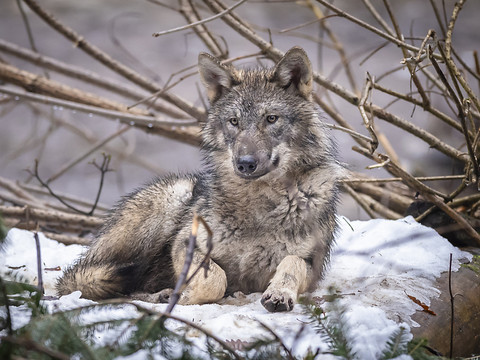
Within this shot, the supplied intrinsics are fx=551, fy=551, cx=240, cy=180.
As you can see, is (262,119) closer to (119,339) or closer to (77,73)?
(119,339)

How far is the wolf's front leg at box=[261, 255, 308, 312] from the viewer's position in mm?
2971

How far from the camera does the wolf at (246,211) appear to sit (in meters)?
3.42

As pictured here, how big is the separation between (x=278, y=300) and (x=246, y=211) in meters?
0.73

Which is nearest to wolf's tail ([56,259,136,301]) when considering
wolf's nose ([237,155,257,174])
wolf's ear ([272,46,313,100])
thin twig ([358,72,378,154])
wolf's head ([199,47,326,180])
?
wolf's head ([199,47,326,180])

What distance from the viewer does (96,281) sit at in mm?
3520

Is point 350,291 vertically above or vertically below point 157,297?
above

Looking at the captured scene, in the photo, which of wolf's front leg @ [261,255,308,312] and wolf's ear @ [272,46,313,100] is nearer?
wolf's front leg @ [261,255,308,312]

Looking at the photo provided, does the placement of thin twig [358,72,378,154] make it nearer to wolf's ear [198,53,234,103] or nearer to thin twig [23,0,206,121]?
wolf's ear [198,53,234,103]

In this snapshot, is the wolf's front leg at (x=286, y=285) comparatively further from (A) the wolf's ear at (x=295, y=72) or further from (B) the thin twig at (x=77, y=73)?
(B) the thin twig at (x=77, y=73)

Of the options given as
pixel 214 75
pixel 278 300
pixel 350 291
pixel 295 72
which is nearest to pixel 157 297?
pixel 278 300

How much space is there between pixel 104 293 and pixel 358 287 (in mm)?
1600

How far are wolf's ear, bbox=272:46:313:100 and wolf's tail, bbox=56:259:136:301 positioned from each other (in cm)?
167

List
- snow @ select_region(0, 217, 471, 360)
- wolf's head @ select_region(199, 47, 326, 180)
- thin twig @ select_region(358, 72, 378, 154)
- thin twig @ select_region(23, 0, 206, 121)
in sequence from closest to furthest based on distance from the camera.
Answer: snow @ select_region(0, 217, 471, 360) < wolf's head @ select_region(199, 47, 326, 180) < thin twig @ select_region(358, 72, 378, 154) < thin twig @ select_region(23, 0, 206, 121)

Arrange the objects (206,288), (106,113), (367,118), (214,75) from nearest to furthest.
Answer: (206,288), (367,118), (214,75), (106,113)
